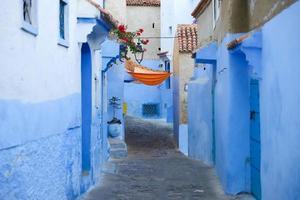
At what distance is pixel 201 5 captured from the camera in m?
16.8

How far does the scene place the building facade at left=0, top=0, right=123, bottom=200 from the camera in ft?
18.9

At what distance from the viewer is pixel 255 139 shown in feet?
33.4

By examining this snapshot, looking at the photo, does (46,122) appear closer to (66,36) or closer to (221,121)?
(66,36)

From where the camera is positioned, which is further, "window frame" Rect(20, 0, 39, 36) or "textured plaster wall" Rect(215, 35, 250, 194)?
"textured plaster wall" Rect(215, 35, 250, 194)

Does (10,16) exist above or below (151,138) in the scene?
above

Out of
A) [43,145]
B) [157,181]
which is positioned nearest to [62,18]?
[43,145]

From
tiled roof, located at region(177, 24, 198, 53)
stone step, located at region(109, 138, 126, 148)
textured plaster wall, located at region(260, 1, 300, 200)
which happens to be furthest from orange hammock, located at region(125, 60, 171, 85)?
textured plaster wall, located at region(260, 1, 300, 200)

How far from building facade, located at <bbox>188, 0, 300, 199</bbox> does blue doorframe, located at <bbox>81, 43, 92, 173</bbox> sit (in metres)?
3.21

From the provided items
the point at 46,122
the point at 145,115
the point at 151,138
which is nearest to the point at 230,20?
the point at 46,122

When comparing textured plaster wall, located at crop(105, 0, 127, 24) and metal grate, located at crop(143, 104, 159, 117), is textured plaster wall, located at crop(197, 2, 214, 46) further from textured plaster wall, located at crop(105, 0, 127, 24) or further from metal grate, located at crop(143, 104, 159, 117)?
metal grate, located at crop(143, 104, 159, 117)

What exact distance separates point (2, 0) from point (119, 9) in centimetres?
1796

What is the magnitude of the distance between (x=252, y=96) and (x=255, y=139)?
2.98 ft

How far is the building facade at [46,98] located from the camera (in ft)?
18.9

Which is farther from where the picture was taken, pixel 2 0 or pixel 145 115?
pixel 145 115
